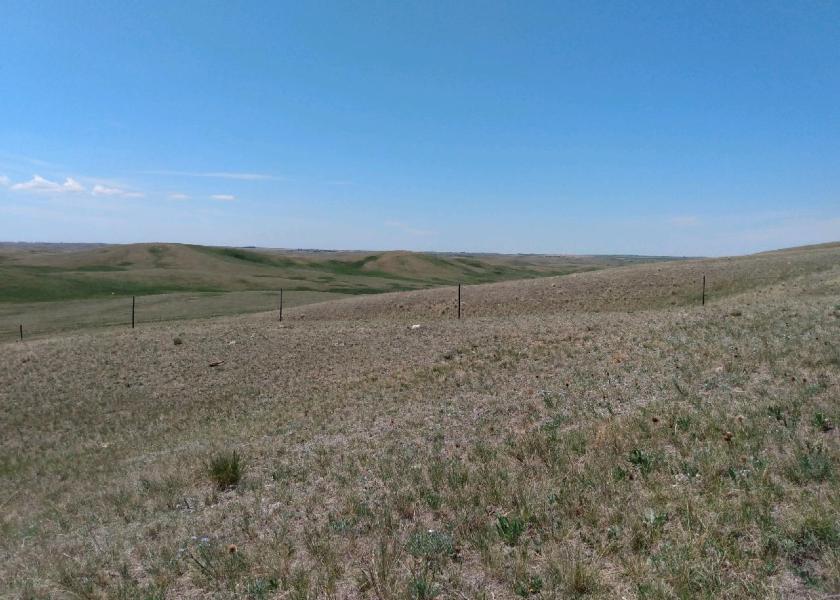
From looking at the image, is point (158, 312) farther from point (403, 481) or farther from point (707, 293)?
point (403, 481)

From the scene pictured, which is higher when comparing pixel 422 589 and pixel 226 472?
pixel 422 589

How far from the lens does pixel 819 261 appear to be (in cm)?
3641

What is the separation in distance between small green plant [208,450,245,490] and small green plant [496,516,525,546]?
485 cm

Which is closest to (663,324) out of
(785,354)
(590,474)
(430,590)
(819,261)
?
(785,354)

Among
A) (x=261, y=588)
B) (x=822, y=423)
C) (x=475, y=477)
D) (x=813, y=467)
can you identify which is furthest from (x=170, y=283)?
(x=813, y=467)

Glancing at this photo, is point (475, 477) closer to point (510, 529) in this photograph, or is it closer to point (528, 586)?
point (510, 529)

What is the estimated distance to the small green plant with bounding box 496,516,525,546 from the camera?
15.7 feet

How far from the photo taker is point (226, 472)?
841cm

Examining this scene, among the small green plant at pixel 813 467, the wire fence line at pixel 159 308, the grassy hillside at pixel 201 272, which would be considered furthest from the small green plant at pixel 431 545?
the grassy hillside at pixel 201 272

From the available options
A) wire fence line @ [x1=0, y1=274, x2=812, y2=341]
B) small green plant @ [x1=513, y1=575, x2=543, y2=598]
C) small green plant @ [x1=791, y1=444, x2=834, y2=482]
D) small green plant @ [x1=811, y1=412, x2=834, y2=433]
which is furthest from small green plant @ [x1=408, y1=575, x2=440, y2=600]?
wire fence line @ [x1=0, y1=274, x2=812, y2=341]

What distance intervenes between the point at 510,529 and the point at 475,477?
1517mm

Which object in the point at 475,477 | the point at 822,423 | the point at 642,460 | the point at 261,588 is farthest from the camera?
the point at 475,477

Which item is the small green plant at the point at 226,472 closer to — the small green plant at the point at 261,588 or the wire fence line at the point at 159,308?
the small green plant at the point at 261,588

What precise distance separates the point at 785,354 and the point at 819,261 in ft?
111
